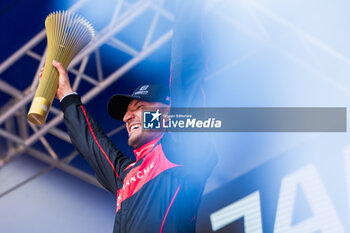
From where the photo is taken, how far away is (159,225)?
4.42 feet

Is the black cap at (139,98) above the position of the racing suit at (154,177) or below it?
above

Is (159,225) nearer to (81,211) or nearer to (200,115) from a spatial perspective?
(200,115)

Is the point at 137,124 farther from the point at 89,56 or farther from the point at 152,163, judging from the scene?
the point at 89,56

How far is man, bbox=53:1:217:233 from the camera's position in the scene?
1338 millimetres

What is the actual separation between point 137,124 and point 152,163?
198 millimetres

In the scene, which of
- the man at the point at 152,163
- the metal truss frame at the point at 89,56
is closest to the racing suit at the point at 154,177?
the man at the point at 152,163

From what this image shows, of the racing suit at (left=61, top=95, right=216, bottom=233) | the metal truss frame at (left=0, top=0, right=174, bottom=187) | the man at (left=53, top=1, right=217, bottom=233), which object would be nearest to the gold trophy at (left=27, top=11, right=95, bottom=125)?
the man at (left=53, top=1, right=217, bottom=233)

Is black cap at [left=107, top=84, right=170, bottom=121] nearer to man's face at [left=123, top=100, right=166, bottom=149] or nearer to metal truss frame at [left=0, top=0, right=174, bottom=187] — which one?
man's face at [left=123, top=100, right=166, bottom=149]

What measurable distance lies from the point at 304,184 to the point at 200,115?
3.07 meters

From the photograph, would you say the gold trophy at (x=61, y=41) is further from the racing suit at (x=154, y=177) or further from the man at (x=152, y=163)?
the racing suit at (x=154, y=177)

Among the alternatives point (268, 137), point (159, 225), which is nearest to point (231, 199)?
point (268, 137)
